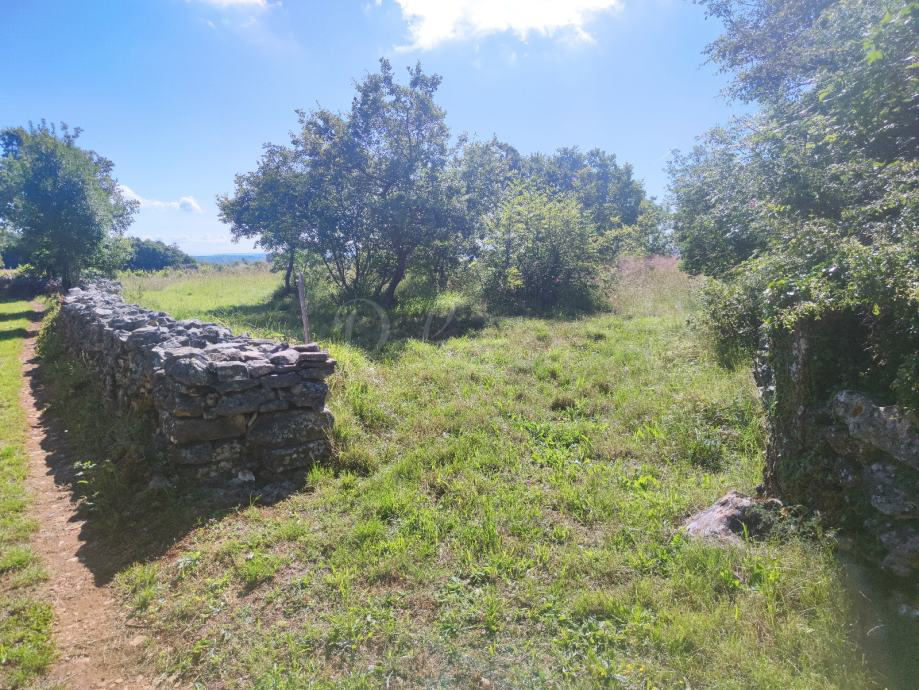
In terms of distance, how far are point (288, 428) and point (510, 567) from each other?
276 centimetres

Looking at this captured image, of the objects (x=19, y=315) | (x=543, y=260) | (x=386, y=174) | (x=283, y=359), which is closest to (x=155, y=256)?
(x=19, y=315)

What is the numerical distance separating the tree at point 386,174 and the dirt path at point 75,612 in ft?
36.6

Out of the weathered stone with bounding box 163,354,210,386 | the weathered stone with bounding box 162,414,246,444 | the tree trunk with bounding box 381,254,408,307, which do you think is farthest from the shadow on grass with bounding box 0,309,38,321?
the weathered stone with bounding box 162,414,246,444

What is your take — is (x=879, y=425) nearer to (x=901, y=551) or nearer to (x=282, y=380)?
(x=901, y=551)

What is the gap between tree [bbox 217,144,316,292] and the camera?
15.6 metres

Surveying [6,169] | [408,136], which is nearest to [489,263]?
[408,136]

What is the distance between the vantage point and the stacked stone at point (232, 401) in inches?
181

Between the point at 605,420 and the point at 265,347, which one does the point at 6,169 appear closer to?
the point at 265,347

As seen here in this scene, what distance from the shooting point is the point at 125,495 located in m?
4.50

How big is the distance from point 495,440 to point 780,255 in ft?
10.7

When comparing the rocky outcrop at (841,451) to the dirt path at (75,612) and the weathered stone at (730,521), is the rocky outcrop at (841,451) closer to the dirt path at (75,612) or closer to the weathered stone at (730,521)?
the weathered stone at (730,521)

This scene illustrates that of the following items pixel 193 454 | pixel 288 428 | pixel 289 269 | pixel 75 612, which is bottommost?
pixel 75 612

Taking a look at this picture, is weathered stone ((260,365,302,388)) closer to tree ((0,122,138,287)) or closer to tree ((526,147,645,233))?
tree ((0,122,138,287))

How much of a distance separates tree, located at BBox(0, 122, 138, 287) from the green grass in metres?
14.7
